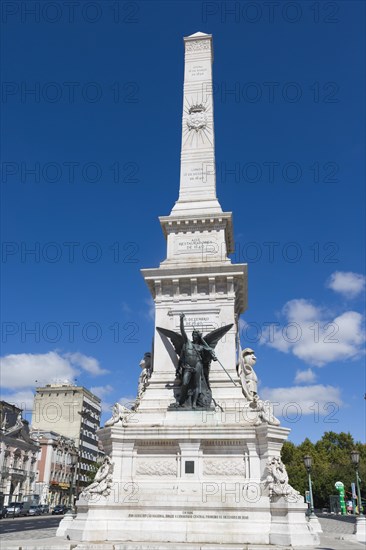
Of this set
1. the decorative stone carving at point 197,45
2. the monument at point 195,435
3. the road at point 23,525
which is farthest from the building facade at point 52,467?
the decorative stone carving at point 197,45

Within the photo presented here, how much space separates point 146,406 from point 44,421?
73.2 m

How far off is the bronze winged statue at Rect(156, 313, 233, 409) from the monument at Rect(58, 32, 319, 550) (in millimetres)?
36

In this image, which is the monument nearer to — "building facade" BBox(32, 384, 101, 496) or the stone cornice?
the stone cornice

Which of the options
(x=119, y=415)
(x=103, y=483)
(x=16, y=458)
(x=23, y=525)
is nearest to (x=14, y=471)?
(x=16, y=458)

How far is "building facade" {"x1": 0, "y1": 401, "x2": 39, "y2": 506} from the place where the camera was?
59.3 m

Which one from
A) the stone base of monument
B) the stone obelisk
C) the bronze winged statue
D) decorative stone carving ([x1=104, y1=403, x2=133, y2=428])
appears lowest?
the stone base of monument

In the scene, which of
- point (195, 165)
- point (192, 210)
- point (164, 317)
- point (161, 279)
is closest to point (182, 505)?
point (164, 317)

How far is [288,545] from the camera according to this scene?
13891mm

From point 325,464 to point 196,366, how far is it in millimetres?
52721

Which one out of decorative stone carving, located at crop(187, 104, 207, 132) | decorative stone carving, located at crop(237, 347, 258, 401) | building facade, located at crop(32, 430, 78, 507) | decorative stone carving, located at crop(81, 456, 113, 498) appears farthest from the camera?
building facade, located at crop(32, 430, 78, 507)

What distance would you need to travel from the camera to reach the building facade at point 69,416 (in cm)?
8288

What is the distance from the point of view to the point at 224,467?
16406 millimetres

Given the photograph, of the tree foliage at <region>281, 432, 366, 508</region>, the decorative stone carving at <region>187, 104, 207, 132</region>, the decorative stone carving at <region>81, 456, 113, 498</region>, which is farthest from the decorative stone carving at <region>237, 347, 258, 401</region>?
the tree foliage at <region>281, 432, 366, 508</region>

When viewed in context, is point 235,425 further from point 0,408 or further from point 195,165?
point 0,408
